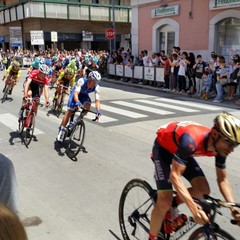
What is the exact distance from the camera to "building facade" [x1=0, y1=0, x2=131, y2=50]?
37281 mm

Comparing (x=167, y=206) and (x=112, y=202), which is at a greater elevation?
(x=167, y=206)

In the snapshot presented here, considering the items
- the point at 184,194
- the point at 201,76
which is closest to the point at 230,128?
the point at 184,194

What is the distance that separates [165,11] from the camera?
21.1m

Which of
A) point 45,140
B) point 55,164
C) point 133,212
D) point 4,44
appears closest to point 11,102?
point 45,140

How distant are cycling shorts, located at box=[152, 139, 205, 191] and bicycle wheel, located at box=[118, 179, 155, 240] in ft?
0.80

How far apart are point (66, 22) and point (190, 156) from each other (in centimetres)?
3914

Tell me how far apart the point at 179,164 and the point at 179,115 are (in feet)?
27.3

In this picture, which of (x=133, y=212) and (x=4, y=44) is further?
(x=4, y=44)

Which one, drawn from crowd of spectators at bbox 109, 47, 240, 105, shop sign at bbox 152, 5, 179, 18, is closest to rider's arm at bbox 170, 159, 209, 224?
crowd of spectators at bbox 109, 47, 240, 105

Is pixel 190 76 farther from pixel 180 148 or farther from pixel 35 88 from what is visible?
pixel 180 148

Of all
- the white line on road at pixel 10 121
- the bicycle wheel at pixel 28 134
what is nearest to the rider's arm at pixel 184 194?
the bicycle wheel at pixel 28 134

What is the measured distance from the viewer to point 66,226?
424 cm

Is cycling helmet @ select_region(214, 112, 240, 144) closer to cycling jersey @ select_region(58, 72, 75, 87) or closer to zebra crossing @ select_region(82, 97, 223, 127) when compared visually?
zebra crossing @ select_region(82, 97, 223, 127)

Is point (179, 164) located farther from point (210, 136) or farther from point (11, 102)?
point (11, 102)
